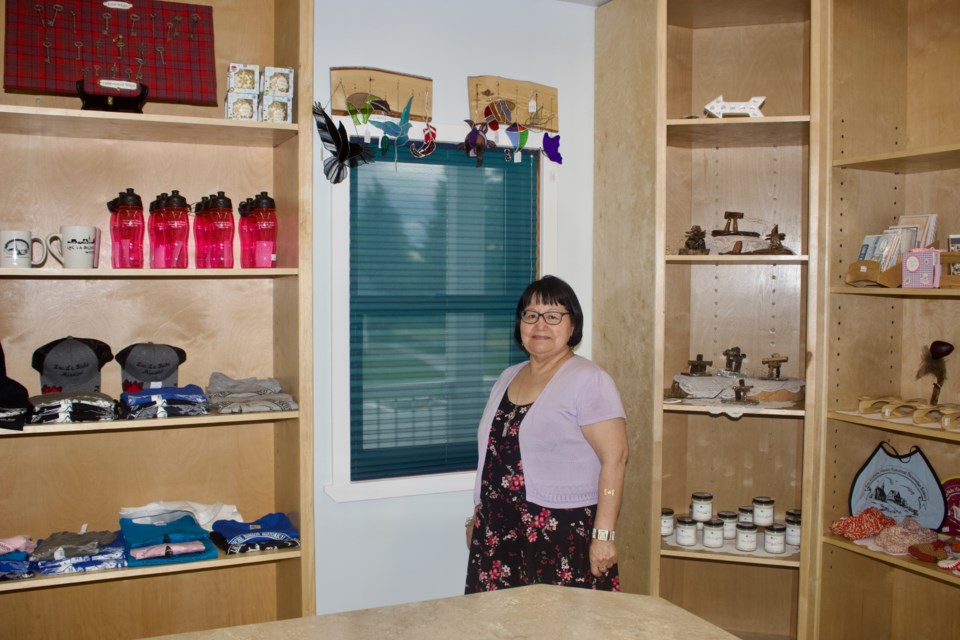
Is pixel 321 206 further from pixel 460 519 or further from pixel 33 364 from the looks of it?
pixel 460 519

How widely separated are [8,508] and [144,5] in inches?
64.5

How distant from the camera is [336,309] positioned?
2930 millimetres

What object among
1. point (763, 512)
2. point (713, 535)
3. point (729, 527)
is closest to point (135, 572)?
point (713, 535)

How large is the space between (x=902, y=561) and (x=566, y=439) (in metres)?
1.15

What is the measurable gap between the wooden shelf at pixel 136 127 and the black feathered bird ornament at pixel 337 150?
7.8 inches

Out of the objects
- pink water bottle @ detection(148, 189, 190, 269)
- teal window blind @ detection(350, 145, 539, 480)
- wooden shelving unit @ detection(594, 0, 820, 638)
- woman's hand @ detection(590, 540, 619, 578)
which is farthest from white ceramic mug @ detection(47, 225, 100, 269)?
wooden shelving unit @ detection(594, 0, 820, 638)

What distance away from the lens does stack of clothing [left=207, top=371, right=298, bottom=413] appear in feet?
8.23

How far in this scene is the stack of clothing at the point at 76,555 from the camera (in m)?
2.32

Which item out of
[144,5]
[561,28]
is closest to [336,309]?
[144,5]

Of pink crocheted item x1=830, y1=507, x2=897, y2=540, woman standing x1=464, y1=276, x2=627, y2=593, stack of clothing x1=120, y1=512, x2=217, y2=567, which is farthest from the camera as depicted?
pink crocheted item x1=830, y1=507, x2=897, y2=540

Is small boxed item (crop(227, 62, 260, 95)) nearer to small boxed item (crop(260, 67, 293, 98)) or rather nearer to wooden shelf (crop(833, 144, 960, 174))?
small boxed item (crop(260, 67, 293, 98))

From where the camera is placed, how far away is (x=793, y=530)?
2947 millimetres

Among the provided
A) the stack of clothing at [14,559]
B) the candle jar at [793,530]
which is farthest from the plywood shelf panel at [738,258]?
the stack of clothing at [14,559]

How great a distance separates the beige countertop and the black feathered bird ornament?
1.83 metres
